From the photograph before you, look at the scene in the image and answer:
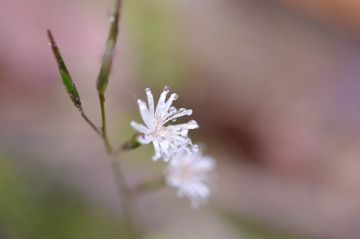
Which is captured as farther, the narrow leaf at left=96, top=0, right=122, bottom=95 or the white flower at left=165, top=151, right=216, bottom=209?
the white flower at left=165, top=151, right=216, bottom=209

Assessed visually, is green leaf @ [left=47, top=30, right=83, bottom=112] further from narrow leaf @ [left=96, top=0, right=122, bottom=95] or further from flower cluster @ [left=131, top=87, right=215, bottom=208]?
flower cluster @ [left=131, top=87, right=215, bottom=208]

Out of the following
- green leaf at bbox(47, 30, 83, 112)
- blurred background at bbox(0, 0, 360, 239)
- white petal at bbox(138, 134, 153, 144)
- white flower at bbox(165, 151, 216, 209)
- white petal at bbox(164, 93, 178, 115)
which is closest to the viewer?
green leaf at bbox(47, 30, 83, 112)

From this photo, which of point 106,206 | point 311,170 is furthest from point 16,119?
point 311,170

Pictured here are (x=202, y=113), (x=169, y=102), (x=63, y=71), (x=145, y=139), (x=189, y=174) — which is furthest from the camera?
(x=202, y=113)

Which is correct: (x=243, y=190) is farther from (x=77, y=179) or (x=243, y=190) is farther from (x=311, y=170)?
(x=77, y=179)

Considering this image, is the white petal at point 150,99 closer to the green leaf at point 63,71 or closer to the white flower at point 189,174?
the green leaf at point 63,71

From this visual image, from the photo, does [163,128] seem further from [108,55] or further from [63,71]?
[63,71]

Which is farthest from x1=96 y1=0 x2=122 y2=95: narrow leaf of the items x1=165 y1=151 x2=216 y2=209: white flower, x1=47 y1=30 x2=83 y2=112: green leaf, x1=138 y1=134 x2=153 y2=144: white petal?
x1=165 y1=151 x2=216 y2=209: white flower

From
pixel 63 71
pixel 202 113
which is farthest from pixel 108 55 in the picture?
pixel 202 113
